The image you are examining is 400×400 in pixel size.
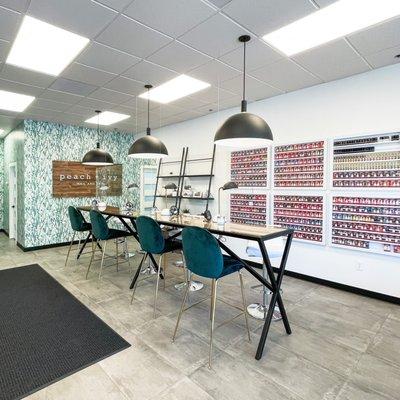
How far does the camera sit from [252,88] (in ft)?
12.7

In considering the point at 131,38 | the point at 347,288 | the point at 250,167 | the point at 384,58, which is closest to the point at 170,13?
the point at 131,38

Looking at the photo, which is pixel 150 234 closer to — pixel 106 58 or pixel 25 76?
pixel 106 58

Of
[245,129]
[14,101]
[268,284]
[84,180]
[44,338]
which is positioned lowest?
[44,338]

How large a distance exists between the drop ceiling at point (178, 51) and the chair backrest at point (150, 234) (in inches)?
70.1

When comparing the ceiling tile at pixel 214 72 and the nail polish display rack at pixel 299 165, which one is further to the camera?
the nail polish display rack at pixel 299 165

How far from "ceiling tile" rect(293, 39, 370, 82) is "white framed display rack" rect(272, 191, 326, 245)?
157cm

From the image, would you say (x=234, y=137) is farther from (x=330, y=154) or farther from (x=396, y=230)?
(x=396, y=230)

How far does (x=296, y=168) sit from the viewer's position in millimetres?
3971

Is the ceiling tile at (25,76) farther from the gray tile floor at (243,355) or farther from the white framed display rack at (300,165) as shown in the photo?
the white framed display rack at (300,165)

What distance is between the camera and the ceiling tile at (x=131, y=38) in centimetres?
238

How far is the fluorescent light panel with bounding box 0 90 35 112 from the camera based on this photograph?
4105mm

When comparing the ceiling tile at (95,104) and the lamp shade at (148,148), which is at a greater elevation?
the ceiling tile at (95,104)

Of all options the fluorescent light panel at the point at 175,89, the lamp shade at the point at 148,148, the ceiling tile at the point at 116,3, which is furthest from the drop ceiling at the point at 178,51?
the lamp shade at the point at 148,148

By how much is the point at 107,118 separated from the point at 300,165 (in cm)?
395
